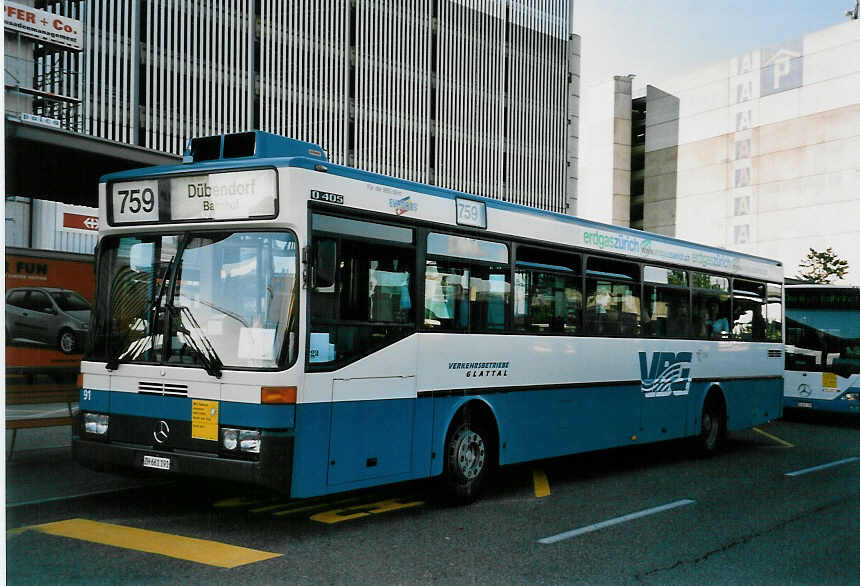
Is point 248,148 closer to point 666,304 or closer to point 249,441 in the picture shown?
point 249,441

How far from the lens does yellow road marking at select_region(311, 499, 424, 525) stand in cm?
806

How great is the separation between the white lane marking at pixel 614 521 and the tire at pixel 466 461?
130 centimetres

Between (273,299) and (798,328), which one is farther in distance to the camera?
(798,328)

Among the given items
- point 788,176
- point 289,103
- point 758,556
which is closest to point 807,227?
point 788,176

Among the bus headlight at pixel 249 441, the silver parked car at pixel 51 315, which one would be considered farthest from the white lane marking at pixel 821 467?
the silver parked car at pixel 51 315

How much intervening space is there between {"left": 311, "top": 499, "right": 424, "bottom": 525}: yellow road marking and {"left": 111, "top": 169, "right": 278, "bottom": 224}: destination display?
8.97 feet

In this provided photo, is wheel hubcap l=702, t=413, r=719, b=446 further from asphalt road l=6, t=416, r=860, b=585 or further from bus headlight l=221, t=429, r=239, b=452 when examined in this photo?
bus headlight l=221, t=429, r=239, b=452

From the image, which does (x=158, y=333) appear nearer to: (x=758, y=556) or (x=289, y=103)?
(x=758, y=556)

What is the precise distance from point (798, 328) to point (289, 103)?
4669 centimetres

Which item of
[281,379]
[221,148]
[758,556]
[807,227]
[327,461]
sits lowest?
[758,556]

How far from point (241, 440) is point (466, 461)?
8.52ft

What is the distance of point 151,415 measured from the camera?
7.41 m

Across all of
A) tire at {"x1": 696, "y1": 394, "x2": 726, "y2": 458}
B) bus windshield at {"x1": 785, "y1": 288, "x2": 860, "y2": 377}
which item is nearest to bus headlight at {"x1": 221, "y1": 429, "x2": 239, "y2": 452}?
tire at {"x1": 696, "y1": 394, "x2": 726, "y2": 458}

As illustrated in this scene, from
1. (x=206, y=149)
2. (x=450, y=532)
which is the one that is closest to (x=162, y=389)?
(x=206, y=149)
